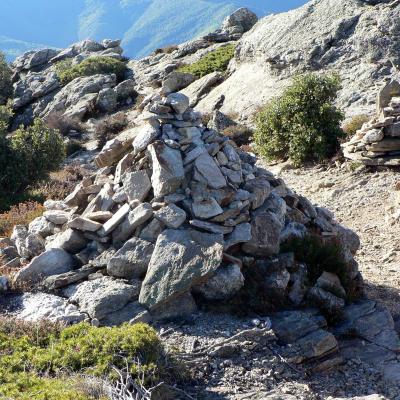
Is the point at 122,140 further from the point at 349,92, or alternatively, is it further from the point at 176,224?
the point at 349,92

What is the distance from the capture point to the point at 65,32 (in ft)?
650

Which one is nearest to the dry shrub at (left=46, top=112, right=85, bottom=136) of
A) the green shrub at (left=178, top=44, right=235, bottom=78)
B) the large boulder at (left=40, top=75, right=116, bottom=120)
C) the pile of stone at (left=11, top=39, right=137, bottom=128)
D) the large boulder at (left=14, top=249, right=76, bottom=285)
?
the pile of stone at (left=11, top=39, right=137, bottom=128)

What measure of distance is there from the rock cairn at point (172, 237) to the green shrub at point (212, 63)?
24.8m

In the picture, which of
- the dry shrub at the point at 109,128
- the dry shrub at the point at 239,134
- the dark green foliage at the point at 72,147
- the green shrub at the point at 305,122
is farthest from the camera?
the dry shrub at the point at 109,128

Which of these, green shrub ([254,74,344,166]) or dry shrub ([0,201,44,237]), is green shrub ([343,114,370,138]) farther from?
dry shrub ([0,201,44,237])

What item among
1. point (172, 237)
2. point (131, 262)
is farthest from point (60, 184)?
point (172, 237)

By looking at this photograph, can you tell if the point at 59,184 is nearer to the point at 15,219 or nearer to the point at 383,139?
the point at 15,219

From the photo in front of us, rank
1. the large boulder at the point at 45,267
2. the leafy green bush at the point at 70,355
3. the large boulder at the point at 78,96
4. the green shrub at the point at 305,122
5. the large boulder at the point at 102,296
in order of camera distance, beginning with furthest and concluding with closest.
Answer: the large boulder at the point at 78,96 → the green shrub at the point at 305,122 → the large boulder at the point at 45,267 → the large boulder at the point at 102,296 → the leafy green bush at the point at 70,355

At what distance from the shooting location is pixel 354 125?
719 inches

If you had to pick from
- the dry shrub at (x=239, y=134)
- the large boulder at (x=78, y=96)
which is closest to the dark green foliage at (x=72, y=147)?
the large boulder at (x=78, y=96)

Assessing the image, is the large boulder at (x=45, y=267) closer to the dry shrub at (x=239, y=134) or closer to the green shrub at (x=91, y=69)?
the dry shrub at (x=239, y=134)

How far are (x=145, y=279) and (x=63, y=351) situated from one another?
1660 millimetres

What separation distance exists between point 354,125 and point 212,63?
686 inches

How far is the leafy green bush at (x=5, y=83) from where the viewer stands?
133ft
